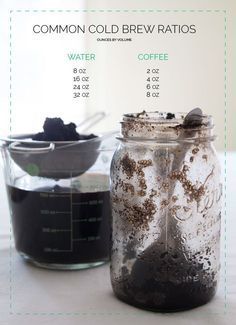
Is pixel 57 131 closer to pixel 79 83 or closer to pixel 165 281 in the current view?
pixel 79 83

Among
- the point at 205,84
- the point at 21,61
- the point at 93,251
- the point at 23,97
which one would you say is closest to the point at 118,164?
the point at 93,251

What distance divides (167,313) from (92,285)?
12 centimetres

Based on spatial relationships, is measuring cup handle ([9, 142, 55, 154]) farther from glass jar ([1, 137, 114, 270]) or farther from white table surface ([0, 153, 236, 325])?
white table surface ([0, 153, 236, 325])

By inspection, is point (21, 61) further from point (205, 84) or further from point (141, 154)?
point (141, 154)

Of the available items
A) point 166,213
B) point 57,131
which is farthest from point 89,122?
point 166,213

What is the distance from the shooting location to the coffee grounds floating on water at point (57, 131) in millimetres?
733

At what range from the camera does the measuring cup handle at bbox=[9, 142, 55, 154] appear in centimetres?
72

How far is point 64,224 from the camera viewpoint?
2.36ft

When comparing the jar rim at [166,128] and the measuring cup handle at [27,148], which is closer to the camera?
the jar rim at [166,128]

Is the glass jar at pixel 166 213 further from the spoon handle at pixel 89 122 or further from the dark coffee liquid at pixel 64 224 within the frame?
the spoon handle at pixel 89 122

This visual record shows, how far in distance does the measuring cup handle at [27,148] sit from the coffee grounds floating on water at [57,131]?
0.06 ft

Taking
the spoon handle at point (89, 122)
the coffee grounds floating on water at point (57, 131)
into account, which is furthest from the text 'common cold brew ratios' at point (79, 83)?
the spoon handle at point (89, 122)

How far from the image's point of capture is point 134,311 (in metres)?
0.61

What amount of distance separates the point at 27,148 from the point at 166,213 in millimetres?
223
